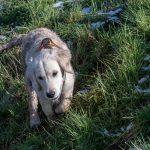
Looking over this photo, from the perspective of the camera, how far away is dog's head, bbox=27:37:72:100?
5.14 metres

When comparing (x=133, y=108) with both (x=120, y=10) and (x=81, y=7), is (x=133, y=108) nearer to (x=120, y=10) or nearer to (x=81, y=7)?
(x=120, y=10)

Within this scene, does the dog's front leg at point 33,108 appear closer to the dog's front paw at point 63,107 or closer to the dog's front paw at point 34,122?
the dog's front paw at point 34,122

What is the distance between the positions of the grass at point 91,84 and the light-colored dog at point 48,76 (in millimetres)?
145

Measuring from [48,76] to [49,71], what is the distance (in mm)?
56

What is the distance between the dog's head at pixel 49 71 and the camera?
16.9 ft

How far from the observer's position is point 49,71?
5199 millimetres

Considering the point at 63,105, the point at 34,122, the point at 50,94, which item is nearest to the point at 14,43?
the point at 34,122

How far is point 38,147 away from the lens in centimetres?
529

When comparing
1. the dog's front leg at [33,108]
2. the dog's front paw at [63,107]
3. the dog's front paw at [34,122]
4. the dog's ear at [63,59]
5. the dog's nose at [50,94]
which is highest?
the dog's ear at [63,59]

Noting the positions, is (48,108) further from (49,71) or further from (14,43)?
(14,43)

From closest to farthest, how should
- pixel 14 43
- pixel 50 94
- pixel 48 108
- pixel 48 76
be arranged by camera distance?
pixel 50 94, pixel 48 76, pixel 48 108, pixel 14 43

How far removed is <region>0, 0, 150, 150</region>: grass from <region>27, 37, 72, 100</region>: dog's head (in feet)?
1.10

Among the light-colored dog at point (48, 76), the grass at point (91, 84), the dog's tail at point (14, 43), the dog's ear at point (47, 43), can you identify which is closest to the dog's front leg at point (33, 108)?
the light-colored dog at point (48, 76)

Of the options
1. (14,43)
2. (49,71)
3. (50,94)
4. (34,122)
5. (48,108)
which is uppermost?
(49,71)
